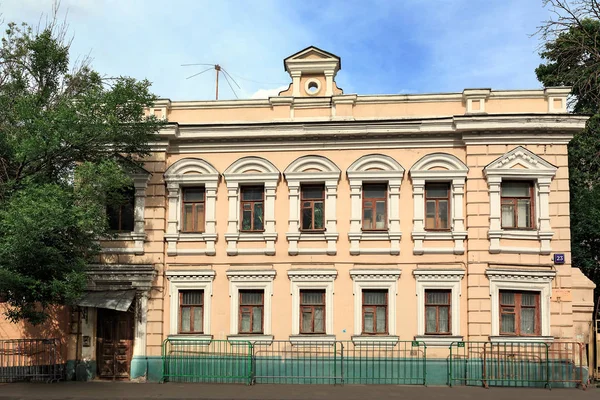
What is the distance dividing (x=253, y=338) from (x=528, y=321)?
291 inches

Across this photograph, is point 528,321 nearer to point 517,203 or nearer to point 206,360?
point 517,203

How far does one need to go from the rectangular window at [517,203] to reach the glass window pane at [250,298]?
7034mm

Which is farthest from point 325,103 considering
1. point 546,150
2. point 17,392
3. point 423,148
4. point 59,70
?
point 17,392

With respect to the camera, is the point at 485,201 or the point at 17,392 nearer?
the point at 17,392

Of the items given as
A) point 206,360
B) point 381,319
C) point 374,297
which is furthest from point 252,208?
point 381,319

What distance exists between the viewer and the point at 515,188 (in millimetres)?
16484

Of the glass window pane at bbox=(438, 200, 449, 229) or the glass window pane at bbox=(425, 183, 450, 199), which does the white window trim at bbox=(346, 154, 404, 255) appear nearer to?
the glass window pane at bbox=(425, 183, 450, 199)

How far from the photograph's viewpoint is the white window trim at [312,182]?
1658 cm

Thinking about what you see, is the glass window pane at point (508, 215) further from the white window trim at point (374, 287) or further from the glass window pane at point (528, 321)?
the white window trim at point (374, 287)

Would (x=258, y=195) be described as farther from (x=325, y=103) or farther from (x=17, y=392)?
(x=17, y=392)

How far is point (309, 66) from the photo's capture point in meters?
17.4

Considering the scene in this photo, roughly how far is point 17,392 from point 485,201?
1278cm

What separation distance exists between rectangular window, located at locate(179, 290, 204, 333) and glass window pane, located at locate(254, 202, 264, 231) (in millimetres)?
2409

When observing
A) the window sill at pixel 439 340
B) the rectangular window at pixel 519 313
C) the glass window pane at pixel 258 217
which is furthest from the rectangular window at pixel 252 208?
the rectangular window at pixel 519 313
